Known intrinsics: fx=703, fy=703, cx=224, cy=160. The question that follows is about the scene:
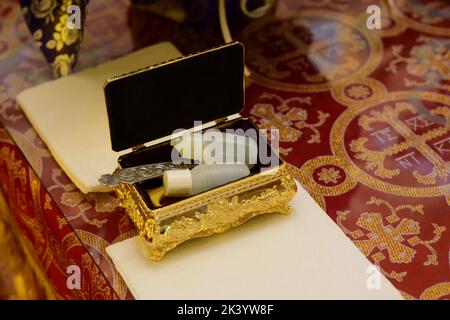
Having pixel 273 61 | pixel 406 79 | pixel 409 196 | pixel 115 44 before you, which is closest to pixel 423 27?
pixel 406 79

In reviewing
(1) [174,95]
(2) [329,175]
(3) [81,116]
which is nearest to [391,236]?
(2) [329,175]

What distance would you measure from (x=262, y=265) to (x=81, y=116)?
0.41m

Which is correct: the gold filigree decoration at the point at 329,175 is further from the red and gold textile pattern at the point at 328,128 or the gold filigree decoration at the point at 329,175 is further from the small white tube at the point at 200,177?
the small white tube at the point at 200,177

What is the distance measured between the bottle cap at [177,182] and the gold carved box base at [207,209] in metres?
0.02

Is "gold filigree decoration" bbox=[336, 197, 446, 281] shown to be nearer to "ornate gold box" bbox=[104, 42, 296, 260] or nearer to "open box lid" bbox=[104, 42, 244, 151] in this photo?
"ornate gold box" bbox=[104, 42, 296, 260]

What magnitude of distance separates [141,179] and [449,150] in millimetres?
481

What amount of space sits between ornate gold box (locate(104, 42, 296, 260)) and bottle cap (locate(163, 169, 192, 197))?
18 mm

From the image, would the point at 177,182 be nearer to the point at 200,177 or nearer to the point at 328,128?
the point at 200,177

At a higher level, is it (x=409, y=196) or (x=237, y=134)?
(x=237, y=134)

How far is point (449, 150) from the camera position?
106 cm

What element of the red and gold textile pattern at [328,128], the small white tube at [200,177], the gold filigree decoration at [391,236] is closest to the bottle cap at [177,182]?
the small white tube at [200,177]

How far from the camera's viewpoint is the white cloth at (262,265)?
84 cm

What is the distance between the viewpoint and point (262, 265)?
0.87 m

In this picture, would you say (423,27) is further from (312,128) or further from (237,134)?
(237,134)
